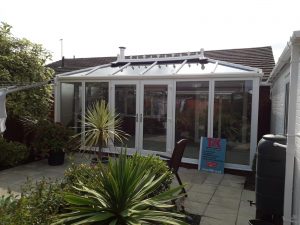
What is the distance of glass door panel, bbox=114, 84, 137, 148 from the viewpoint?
8.58 meters

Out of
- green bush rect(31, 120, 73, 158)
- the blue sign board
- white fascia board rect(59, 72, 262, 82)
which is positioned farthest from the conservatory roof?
green bush rect(31, 120, 73, 158)

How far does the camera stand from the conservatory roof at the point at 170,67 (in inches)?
305

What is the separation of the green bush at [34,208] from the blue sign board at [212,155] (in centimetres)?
472

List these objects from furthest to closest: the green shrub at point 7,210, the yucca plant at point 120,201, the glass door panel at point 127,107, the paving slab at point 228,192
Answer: the glass door panel at point 127,107, the paving slab at point 228,192, the yucca plant at point 120,201, the green shrub at point 7,210

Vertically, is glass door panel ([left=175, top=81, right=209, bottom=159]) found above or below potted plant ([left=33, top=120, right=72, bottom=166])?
above

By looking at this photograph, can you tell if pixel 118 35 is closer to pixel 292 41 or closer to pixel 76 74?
pixel 76 74

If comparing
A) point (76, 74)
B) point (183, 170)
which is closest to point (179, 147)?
point (183, 170)

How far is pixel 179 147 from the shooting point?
17.0 feet

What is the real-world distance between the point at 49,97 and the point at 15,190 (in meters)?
3.81

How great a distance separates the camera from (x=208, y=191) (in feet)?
19.1

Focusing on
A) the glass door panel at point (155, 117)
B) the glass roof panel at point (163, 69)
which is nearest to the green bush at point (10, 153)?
the glass door panel at point (155, 117)

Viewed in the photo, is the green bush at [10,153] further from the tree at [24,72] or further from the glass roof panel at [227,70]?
the glass roof panel at [227,70]

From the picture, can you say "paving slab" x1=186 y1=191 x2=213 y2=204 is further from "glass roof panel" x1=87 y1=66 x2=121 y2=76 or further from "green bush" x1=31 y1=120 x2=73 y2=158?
"glass roof panel" x1=87 y1=66 x2=121 y2=76

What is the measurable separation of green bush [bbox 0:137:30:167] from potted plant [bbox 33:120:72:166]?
432mm
